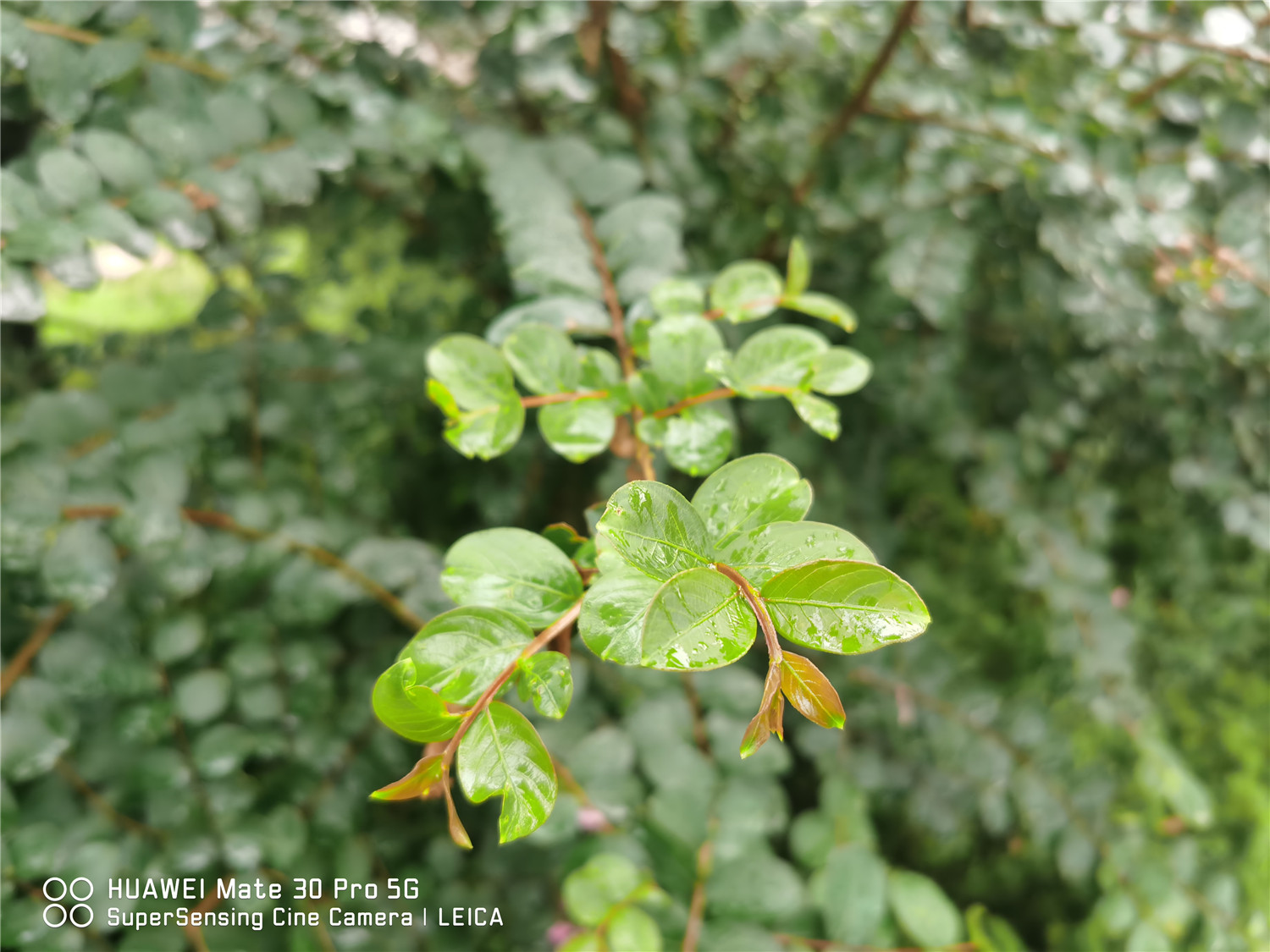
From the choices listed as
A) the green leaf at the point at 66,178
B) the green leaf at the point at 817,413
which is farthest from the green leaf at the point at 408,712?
the green leaf at the point at 66,178

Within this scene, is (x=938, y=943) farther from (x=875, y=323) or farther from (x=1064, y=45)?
(x=1064, y=45)

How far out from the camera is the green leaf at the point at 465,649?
0.28m

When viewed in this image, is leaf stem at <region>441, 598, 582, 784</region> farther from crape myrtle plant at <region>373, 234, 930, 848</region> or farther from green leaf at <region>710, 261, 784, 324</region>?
green leaf at <region>710, 261, 784, 324</region>

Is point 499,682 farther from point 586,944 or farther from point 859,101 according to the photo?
point 859,101

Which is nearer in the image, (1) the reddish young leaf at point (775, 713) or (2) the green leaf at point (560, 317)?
(1) the reddish young leaf at point (775, 713)

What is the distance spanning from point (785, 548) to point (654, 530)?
Answer: 0.16 feet

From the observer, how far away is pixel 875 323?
0.75 metres

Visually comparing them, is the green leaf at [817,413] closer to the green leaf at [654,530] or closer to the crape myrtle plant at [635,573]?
the crape myrtle plant at [635,573]

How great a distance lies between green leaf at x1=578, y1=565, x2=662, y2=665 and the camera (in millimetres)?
249

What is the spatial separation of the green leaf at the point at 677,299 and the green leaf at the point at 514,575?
17 centimetres

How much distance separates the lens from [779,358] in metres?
0.39

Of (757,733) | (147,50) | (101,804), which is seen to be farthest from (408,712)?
(147,50)

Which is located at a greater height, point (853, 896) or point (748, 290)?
point (748, 290)

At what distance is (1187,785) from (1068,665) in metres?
0.15
